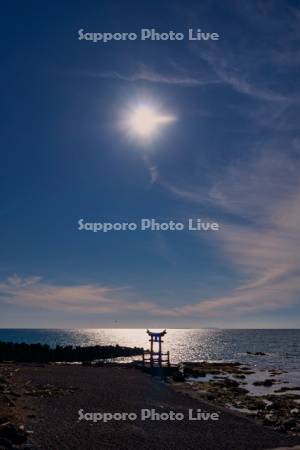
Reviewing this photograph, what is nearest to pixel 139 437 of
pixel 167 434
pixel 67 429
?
pixel 167 434

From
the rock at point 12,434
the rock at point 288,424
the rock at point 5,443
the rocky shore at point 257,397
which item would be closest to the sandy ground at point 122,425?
the rock at point 12,434

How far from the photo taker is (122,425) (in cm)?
2650

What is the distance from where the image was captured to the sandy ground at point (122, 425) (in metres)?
22.9

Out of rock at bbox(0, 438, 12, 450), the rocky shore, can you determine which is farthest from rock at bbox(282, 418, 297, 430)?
rock at bbox(0, 438, 12, 450)

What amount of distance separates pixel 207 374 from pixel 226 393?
2459cm

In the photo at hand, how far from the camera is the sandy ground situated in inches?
901

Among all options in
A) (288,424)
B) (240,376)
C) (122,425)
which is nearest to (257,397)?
(288,424)

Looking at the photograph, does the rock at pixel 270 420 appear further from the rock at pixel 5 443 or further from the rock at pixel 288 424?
the rock at pixel 5 443

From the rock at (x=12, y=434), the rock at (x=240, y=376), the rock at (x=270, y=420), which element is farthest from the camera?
the rock at (x=240, y=376)

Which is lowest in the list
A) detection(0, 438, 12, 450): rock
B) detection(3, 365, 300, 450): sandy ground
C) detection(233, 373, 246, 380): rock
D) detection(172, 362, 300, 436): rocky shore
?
detection(233, 373, 246, 380): rock

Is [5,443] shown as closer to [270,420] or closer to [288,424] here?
[288,424]

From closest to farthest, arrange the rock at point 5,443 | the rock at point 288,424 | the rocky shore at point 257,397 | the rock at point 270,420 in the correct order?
the rock at point 5,443
the rock at point 288,424
the rock at point 270,420
the rocky shore at point 257,397

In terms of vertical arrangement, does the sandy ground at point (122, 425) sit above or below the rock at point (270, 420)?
above

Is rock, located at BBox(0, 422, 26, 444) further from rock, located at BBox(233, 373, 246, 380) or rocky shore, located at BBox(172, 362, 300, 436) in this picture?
rock, located at BBox(233, 373, 246, 380)
